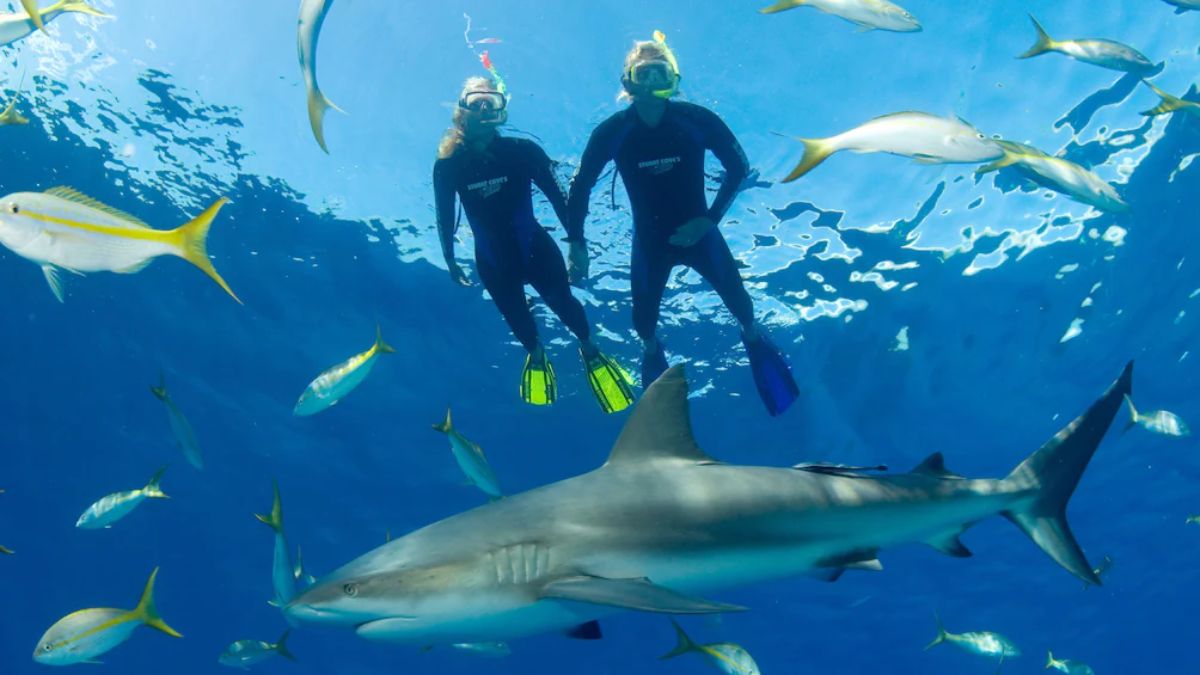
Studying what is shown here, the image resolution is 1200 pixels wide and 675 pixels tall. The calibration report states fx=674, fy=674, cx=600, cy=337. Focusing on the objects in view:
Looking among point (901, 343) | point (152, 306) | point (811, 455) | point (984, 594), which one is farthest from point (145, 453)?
point (984, 594)

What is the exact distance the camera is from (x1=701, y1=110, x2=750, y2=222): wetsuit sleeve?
789cm

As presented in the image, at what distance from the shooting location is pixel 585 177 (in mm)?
7828

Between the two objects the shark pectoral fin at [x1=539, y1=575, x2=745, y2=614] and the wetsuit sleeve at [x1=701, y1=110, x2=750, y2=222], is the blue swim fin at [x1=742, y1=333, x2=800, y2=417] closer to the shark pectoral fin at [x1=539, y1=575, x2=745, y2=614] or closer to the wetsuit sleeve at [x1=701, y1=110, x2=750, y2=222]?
the wetsuit sleeve at [x1=701, y1=110, x2=750, y2=222]

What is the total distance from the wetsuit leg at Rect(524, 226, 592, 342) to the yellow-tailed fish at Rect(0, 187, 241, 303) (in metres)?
4.94

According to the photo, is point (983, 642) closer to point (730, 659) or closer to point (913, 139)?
point (730, 659)

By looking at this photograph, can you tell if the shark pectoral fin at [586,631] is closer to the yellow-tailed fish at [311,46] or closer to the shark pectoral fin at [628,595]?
the shark pectoral fin at [628,595]

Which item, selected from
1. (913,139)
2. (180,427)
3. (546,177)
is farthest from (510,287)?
(913,139)

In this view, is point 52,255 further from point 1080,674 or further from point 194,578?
point 194,578

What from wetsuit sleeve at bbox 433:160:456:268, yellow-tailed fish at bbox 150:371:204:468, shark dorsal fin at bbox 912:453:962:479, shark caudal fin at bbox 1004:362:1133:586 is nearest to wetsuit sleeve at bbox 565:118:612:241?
wetsuit sleeve at bbox 433:160:456:268

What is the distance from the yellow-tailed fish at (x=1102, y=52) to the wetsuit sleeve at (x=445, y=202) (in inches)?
237

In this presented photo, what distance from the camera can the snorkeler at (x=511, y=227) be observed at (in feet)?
25.8

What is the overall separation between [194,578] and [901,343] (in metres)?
33.3

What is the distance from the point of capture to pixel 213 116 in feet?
40.7

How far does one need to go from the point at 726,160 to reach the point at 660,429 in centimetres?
486
